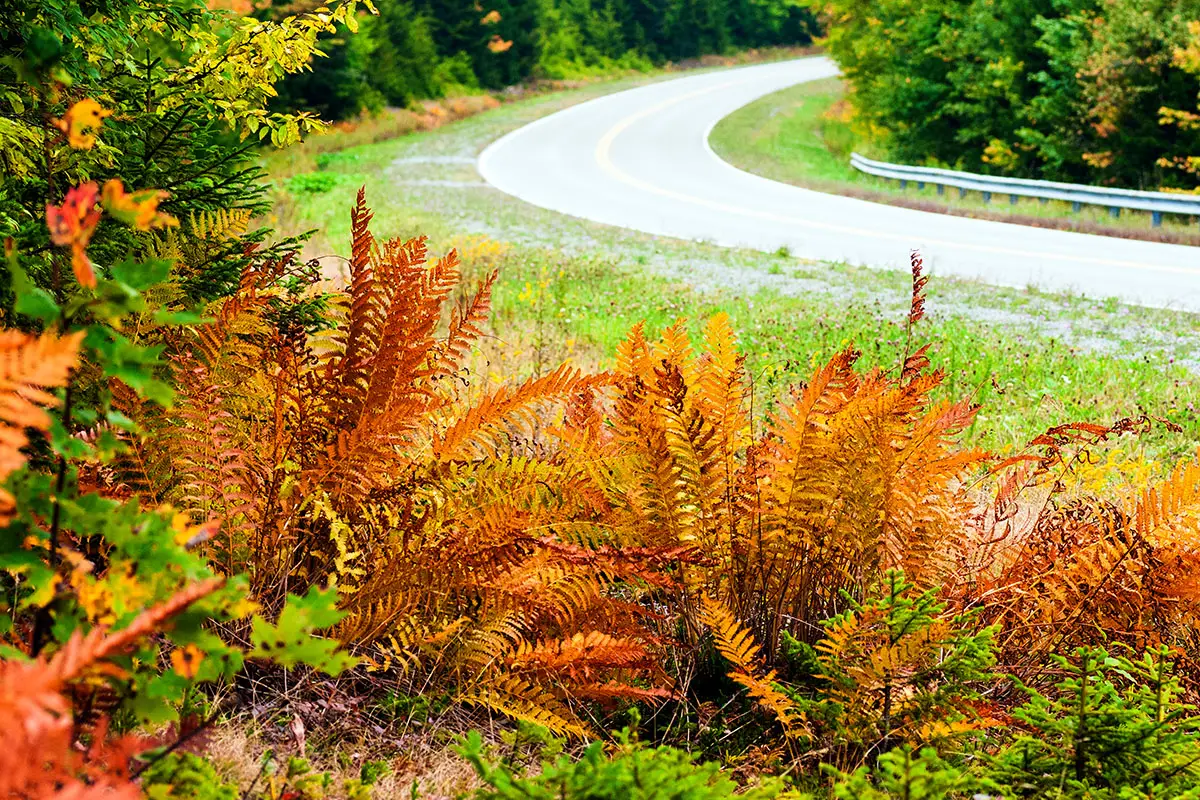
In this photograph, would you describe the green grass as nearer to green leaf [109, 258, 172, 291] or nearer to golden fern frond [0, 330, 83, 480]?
green leaf [109, 258, 172, 291]

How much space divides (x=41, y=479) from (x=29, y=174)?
75.9 inches

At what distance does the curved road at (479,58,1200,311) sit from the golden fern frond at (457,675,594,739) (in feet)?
23.0

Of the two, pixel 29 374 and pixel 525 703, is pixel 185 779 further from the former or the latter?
pixel 525 703

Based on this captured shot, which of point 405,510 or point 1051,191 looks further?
point 1051,191

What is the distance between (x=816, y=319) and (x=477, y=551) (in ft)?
19.5

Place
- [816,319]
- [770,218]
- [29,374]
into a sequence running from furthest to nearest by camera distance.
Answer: [770,218], [816,319], [29,374]

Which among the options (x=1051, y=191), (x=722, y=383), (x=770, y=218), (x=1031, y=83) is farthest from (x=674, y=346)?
(x=1031, y=83)

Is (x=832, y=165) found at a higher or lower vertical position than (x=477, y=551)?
lower

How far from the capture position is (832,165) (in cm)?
2362

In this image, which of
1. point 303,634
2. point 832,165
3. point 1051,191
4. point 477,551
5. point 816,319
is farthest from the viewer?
point 832,165

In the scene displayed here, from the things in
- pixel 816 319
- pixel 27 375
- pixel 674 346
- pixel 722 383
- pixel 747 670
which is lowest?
pixel 816 319

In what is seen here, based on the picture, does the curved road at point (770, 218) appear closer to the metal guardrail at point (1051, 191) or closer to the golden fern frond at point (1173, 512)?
the metal guardrail at point (1051, 191)

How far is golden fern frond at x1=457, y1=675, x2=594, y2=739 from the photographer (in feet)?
7.44

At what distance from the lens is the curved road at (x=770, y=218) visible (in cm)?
1109
